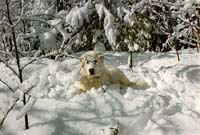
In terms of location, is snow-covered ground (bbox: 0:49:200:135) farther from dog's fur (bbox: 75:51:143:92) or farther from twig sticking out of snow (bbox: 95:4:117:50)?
twig sticking out of snow (bbox: 95:4:117:50)

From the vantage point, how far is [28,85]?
329cm

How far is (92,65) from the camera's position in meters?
4.80

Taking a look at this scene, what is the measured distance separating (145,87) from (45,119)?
5.77 feet

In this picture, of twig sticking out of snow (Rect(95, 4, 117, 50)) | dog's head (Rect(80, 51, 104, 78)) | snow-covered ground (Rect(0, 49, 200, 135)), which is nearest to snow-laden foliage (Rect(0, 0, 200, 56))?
twig sticking out of snow (Rect(95, 4, 117, 50))

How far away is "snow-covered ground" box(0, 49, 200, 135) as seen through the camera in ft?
11.7

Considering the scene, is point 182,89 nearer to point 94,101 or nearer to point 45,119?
point 94,101

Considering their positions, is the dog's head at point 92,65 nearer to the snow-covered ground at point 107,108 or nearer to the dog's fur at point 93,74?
the dog's fur at point 93,74

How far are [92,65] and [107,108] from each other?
3.01ft

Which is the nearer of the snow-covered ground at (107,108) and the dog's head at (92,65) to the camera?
the snow-covered ground at (107,108)

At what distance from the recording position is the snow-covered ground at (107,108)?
3.57m

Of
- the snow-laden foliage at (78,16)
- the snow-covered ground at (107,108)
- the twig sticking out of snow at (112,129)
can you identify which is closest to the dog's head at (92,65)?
the snow-covered ground at (107,108)

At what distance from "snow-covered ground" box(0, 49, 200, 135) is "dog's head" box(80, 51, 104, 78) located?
0.27 metres

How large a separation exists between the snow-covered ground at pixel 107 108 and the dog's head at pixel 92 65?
0.88 feet

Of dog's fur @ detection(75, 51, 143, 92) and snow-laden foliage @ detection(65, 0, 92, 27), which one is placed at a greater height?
snow-laden foliage @ detection(65, 0, 92, 27)
